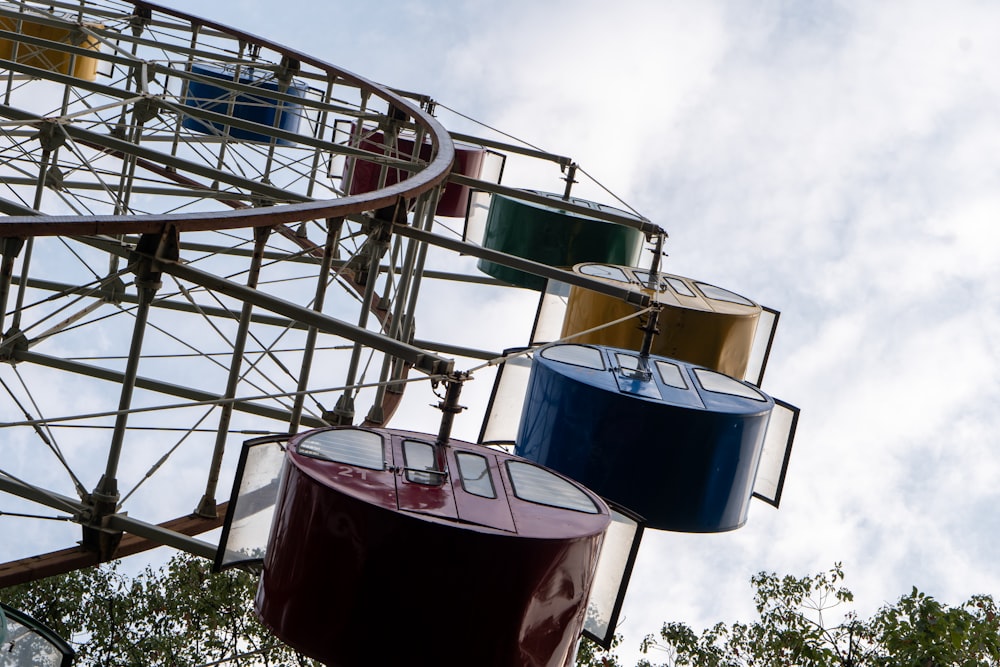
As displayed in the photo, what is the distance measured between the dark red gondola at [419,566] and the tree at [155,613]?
15.0 meters

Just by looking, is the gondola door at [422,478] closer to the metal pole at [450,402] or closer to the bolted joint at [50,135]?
the metal pole at [450,402]

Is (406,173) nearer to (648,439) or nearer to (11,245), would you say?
(648,439)

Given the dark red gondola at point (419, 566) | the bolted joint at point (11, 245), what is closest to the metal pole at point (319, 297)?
the dark red gondola at point (419, 566)

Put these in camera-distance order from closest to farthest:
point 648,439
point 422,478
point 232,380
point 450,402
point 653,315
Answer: point 422,478 < point 450,402 < point 648,439 < point 232,380 < point 653,315

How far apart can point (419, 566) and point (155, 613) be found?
17.6m

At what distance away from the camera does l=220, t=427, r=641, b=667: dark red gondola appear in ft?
21.5

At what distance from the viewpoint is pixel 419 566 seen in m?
6.54

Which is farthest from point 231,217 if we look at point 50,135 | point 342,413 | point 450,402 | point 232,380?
point 342,413

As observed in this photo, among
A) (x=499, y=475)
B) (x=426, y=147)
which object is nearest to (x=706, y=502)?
(x=499, y=475)

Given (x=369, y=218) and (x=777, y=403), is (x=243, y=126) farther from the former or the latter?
(x=777, y=403)

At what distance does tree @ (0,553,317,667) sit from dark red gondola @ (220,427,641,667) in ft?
49.2

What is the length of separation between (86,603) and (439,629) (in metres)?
18.1

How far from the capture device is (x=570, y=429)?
9.66m

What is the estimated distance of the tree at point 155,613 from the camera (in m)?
21.8
